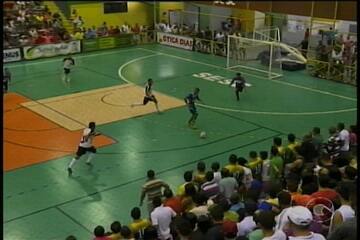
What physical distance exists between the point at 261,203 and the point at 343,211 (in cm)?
201

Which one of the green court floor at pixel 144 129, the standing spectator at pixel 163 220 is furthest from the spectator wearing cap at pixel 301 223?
the green court floor at pixel 144 129

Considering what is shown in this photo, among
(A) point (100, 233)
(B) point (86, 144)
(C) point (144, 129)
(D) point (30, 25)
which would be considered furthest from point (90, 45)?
(A) point (100, 233)

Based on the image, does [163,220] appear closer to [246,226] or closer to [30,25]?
[246,226]

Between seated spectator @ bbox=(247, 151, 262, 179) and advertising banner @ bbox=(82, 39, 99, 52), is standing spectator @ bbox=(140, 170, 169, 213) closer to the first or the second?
seated spectator @ bbox=(247, 151, 262, 179)

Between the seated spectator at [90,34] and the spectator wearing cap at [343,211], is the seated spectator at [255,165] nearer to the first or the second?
the spectator wearing cap at [343,211]

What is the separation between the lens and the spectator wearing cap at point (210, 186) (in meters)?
10.5

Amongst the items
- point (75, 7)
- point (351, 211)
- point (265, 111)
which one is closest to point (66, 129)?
point (265, 111)

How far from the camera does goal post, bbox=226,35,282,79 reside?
27.5 metres

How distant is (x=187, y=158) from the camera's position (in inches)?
648

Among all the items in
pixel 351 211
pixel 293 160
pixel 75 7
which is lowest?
pixel 293 160

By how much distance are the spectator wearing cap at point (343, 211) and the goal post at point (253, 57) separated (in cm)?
1927

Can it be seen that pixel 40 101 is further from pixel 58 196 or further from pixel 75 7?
pixel 75 7

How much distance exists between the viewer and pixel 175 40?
33625mm

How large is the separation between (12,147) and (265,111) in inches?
385
